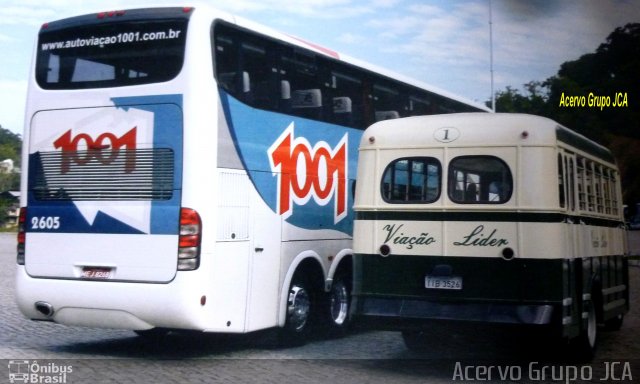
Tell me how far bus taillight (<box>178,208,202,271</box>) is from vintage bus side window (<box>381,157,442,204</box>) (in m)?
2.02

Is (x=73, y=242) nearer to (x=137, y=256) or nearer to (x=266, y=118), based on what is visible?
(x=137, y=256)

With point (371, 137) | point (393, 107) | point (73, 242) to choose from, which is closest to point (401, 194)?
point (371, 137)

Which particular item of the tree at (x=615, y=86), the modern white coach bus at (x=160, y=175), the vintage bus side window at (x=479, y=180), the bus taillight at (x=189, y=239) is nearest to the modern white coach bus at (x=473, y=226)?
the vintage bus side window at (x=479, y=180)

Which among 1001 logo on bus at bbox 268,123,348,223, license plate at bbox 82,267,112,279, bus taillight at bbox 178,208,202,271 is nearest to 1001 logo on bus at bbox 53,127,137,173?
bus taillight at bbox 178,208,202,271

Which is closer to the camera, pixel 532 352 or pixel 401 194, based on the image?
pixel 401 194

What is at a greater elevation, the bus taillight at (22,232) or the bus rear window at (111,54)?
the bus rear window at (111,54)

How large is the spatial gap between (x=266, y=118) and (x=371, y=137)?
1430 mm

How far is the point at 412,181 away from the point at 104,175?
10.9 feet

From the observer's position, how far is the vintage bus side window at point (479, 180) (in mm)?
8539

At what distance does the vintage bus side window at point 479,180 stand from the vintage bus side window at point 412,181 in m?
0.18

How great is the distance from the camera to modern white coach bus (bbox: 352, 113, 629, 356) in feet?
27.0

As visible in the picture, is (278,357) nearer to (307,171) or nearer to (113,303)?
(113,303)

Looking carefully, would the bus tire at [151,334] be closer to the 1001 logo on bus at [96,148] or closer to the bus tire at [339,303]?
the bus tire at [339,303]

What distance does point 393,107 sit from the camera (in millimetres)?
13391
